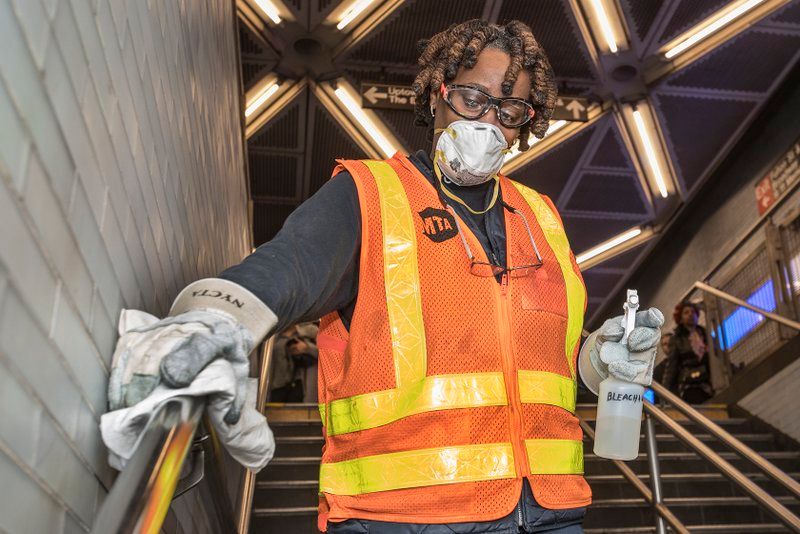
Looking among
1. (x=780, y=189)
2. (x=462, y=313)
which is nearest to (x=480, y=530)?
(x=462, y=313)

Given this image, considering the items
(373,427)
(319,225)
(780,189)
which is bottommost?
(373,427)

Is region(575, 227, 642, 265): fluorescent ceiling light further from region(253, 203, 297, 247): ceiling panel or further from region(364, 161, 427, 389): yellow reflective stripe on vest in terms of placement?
region(364, 161, 427, 389): yellow reflective stripe on vest

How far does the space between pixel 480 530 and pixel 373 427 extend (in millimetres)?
254

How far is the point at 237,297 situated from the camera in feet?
3.60

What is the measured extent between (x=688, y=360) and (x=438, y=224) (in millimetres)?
5627

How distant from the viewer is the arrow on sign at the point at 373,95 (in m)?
6.83

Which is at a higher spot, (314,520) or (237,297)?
(314,520)

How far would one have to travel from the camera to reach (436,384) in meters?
1.47

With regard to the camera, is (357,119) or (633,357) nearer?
(633,357)

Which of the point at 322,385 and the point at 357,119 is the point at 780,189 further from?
the point at 322,385

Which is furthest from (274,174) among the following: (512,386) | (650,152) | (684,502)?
(512,386)

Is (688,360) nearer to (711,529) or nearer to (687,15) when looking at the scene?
(687,15)

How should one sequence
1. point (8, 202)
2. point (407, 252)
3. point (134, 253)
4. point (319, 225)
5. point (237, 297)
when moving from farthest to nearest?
point (407, 252), point (319, 225), point (134, 253), point (237, 297), point (8, 202)

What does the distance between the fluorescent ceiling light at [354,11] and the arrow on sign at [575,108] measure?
2.02 metres
